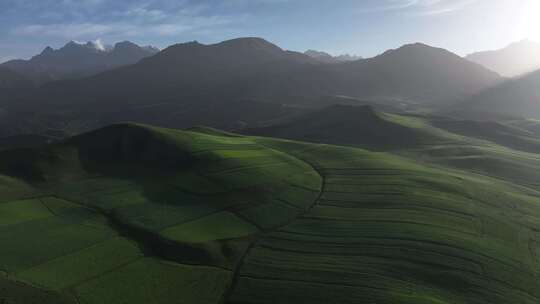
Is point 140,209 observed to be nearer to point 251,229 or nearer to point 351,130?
point 251,229

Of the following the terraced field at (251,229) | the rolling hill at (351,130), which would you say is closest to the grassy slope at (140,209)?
the terraced field at (251,229)

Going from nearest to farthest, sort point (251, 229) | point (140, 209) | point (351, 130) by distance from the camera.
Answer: point (251, 229)
point (140, 209)
point (351, 130)

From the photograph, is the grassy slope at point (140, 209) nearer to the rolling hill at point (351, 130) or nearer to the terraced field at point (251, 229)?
the terraced field at point (251, 229)

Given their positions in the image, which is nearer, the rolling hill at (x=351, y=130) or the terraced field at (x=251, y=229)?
the terraced field at (x=251, y=229)

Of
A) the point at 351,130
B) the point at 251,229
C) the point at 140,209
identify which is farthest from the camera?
the point at 351,130

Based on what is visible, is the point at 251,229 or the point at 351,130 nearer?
the point at 251,229

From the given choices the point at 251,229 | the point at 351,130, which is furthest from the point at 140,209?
the point at 351,130

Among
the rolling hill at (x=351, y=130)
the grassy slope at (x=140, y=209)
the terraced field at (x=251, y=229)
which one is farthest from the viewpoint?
the rolling hill at (x=351, y=130)

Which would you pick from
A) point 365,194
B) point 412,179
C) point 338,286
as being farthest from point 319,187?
point 338,286
